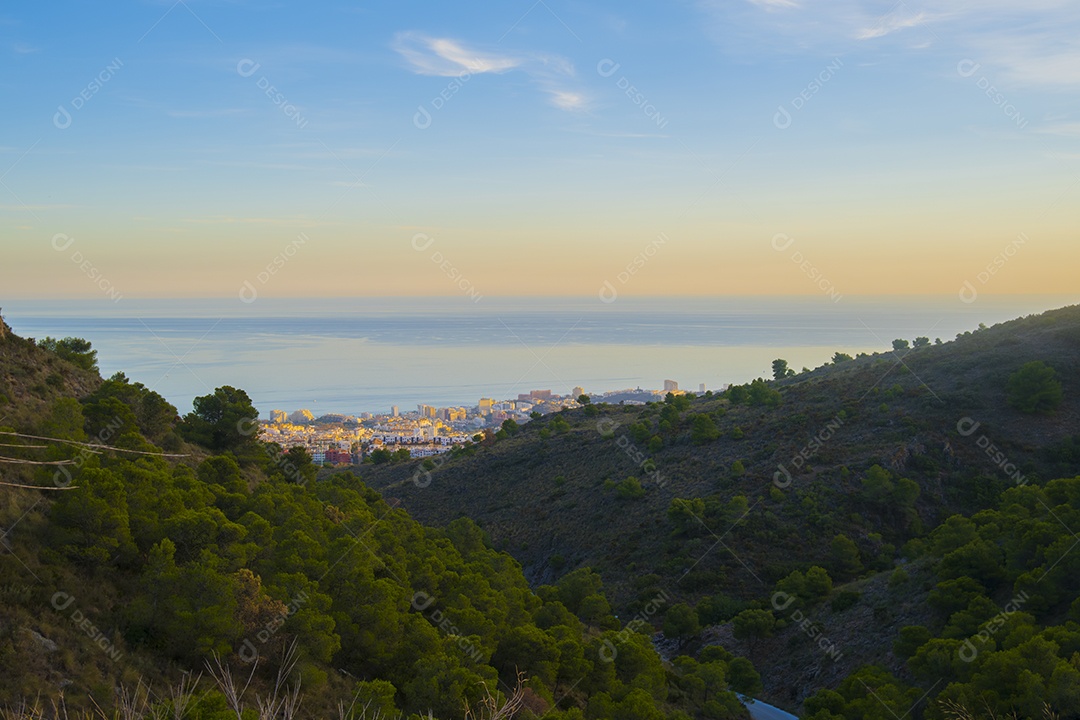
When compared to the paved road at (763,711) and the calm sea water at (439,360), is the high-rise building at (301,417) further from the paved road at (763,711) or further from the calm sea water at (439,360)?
the paved road at (763,711)

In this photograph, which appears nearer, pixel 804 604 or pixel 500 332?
pixel 804 604

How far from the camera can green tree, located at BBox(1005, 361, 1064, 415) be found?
121 ft

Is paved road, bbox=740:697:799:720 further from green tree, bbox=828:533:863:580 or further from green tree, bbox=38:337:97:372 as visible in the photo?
green tree, bbox=38:337:97:372

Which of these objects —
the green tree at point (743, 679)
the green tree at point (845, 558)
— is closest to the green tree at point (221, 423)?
the green tree at point (743, 679)

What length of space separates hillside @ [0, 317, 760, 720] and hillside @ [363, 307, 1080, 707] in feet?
27.8

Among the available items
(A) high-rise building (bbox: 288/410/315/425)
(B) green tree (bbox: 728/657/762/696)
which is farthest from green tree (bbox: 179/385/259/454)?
(A) high-rise building (bbox: 288/410/315/425)

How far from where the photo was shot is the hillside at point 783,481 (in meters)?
31.1

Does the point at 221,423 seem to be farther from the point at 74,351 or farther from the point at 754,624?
the point at 754,624

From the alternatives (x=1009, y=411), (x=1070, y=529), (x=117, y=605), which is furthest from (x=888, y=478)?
(x=117, y=605)

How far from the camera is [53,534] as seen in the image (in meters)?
12.6

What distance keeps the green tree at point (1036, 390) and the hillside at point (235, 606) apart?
22986mm

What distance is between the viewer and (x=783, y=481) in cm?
3588

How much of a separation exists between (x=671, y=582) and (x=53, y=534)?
77.8ft

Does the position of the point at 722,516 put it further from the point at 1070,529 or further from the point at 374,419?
the point at 374,419
